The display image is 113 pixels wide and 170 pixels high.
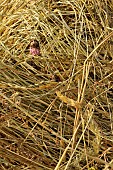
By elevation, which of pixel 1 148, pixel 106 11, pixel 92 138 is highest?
pixel 106 11

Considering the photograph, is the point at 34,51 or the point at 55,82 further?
the point at 34,51

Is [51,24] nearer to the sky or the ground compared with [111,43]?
nearer to the sky

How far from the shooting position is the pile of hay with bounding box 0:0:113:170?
3.32 feet

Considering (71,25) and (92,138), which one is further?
(71,25)

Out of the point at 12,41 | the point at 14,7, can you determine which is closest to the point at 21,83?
the point at 12,41

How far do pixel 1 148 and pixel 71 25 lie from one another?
0.55 metres

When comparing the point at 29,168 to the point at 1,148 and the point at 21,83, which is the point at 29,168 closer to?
the point at 1,148

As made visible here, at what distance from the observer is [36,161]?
1.02m

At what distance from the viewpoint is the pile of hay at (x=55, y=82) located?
1012 mm

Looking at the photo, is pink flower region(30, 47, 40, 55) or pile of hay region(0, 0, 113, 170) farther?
pink flower region(30, 47, 40, 55)

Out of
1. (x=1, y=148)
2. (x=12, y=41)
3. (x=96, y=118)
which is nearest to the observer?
(x=1, y=148)

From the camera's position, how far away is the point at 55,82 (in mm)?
1132

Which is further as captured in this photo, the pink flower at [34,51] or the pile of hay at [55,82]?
the pink flower at [34,51]

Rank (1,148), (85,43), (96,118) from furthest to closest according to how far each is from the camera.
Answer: (85,43)
(96,118)
(1,148)
